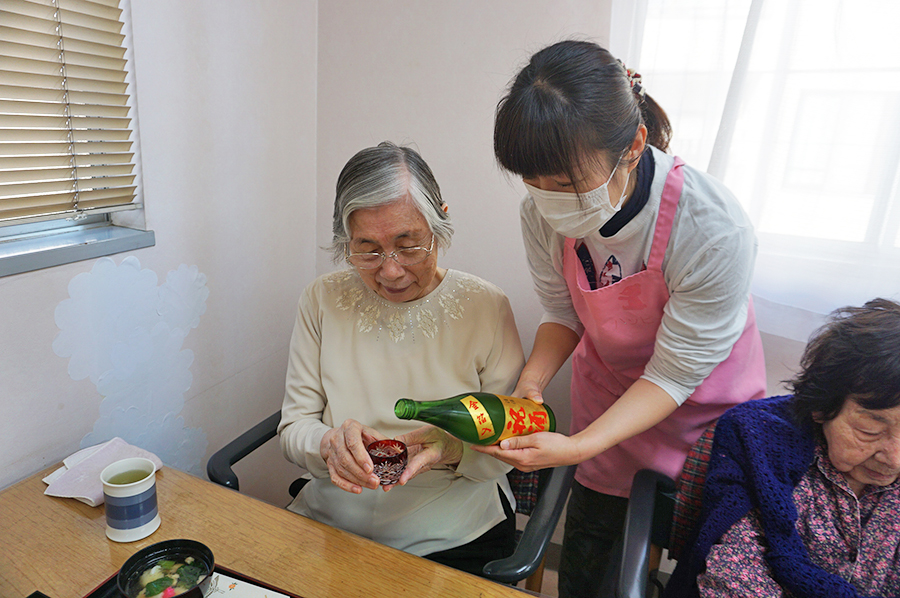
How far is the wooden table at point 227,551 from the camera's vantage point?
3.36ft

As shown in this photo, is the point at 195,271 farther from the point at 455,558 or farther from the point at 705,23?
the point at 705,23

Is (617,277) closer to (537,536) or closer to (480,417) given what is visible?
(480,417)

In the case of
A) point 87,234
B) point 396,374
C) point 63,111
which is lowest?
point 396,374

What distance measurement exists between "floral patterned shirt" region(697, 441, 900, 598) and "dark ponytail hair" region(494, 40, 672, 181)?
2.66 feet

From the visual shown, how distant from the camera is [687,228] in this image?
123cm

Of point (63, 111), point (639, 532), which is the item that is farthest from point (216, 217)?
point (639, 532)

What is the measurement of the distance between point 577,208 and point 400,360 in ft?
2.01

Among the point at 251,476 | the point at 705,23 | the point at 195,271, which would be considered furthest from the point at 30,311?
the point at 705,23

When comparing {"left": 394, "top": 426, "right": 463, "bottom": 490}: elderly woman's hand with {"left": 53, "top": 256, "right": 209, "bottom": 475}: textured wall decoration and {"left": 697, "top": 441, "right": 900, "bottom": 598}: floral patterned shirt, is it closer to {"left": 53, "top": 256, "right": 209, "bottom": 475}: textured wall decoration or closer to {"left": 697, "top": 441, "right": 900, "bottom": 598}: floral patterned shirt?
{"left": 697, "top": 441, "right": 900, "bottom": 598}: floral patterned shirt

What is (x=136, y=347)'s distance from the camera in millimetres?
1557

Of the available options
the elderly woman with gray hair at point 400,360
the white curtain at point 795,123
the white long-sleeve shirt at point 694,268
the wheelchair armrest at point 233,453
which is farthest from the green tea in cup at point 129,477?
the white curtain at point 795,123

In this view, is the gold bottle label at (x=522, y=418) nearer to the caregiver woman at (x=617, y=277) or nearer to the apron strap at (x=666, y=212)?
the caregiver woman at (x=617, y=277)

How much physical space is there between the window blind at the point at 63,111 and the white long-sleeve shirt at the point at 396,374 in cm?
57

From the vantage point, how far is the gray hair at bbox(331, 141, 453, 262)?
132 cm
